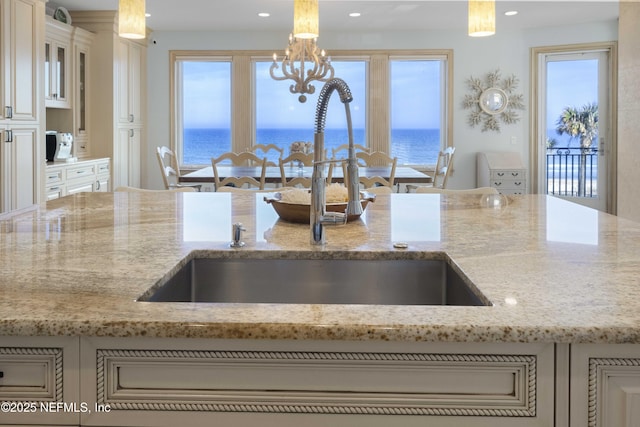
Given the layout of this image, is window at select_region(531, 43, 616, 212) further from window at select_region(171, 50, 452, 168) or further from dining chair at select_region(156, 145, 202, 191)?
dining chair at select_region(156, 145, 202, 191)

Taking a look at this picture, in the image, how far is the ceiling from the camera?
623 centimetres

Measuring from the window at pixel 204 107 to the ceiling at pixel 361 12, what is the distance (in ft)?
1.86

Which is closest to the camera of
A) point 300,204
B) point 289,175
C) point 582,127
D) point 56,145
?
point 300,204

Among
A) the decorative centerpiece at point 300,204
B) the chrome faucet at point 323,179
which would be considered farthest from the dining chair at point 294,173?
the chrome faucet at point 323,179

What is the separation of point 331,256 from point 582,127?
23.2ft

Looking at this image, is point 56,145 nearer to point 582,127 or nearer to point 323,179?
point 323,179

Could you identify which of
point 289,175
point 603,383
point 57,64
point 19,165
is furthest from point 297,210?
point 57,64

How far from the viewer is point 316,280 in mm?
1494

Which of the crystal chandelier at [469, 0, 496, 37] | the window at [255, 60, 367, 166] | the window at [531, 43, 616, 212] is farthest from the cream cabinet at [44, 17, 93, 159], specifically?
the window at [531, 43, 616, 212]

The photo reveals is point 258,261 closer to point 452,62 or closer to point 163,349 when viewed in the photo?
point 163,349

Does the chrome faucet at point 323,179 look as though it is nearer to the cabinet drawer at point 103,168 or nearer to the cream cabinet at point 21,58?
the cream cabinet at point 21,58

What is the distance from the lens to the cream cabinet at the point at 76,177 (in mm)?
5600

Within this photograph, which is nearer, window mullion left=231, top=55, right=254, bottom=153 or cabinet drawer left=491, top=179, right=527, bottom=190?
cabinet drawer left=491, top=179, right=527, bottom=190

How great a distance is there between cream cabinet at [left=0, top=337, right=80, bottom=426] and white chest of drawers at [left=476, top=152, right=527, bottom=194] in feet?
22.9
